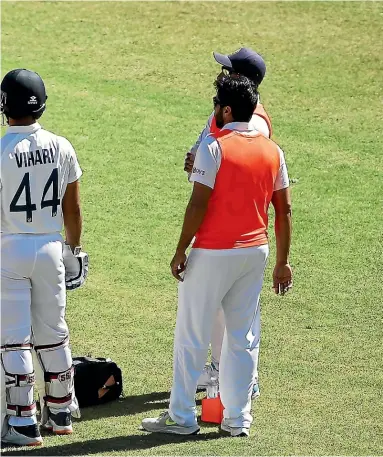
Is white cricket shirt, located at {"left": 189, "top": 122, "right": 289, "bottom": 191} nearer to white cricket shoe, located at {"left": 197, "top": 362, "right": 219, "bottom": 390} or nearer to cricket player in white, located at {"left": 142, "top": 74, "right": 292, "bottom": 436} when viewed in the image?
cricket player in white, located at {"left": 142, "top": 74, "right": 292, "bottom": 436}

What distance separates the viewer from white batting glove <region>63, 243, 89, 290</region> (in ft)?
21.3

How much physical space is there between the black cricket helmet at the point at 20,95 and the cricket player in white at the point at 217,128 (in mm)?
1045

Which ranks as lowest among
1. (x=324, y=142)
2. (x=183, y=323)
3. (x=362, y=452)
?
(x=362, y=452)

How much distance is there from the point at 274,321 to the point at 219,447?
2334 millimetres

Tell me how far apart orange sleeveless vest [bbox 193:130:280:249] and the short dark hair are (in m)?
0.13

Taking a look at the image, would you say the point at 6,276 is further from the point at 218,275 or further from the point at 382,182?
the point at 382,182

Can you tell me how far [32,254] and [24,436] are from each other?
104cm

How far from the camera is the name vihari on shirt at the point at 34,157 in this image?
19.7 feet

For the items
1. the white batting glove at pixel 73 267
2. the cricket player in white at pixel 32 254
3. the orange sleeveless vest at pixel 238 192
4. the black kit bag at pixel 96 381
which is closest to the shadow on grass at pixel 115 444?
the cricket player in white at pixel 32 254

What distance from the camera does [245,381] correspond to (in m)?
6.48

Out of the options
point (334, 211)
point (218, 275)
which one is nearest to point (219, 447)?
point (218, 275)

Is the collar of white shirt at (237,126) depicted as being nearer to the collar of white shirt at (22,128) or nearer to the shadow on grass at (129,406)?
the collar of white shirt at (22,128)

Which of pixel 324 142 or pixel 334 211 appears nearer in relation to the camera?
pixel 334 211

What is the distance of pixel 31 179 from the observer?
6.06 m
